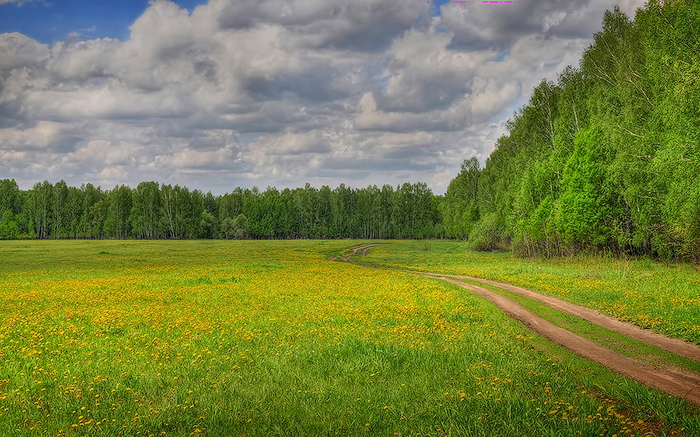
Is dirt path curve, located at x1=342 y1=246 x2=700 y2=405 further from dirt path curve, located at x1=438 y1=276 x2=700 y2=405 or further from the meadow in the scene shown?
the meadow

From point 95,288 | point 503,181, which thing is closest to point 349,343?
point 95,288

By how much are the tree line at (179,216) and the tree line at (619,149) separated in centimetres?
11532

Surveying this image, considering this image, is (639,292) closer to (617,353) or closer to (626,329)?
(626,329)

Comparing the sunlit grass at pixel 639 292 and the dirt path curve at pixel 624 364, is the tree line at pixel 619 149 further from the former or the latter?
the dirt path curve at pixel 624 364

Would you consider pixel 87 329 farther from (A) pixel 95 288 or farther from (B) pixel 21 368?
(A) pixel 95 288

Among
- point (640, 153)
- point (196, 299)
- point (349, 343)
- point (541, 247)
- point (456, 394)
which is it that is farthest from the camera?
point (541, 247)

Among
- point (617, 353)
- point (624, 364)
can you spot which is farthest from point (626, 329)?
point (624, 364)

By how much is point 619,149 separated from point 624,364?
3319 centimetres

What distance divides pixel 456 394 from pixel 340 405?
8.28ft

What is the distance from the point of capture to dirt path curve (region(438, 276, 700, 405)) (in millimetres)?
9797

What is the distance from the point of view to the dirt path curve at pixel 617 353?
10102mm

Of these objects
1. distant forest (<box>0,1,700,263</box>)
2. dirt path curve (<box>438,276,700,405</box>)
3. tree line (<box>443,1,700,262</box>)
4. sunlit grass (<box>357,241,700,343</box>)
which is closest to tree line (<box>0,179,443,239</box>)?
distant forest (<box>0,1,700,263</box>)

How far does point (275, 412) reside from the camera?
29.0ft

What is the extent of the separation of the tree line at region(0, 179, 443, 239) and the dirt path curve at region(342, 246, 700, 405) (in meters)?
164
